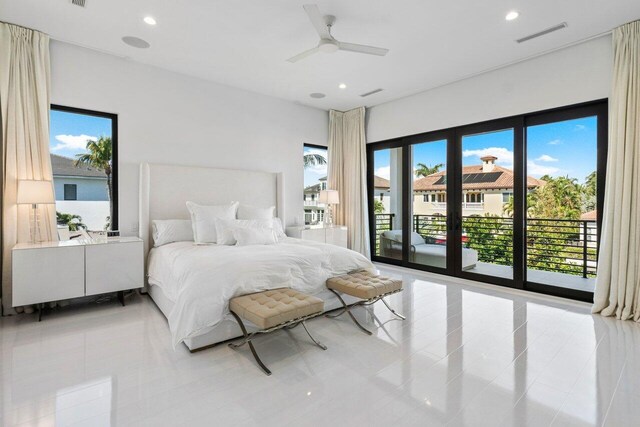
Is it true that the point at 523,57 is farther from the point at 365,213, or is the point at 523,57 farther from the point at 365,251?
the point at 365,251

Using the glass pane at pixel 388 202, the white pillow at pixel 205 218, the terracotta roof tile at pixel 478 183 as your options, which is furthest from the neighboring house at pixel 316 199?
the white pillow at pixel 205 218

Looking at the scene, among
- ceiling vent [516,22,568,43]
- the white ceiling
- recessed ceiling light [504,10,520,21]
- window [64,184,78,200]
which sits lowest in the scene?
window [64,184,78,200]

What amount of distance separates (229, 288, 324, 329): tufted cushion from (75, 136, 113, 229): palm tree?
268cm

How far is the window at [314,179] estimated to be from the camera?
616 centimetres

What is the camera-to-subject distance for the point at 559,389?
6.51 feet

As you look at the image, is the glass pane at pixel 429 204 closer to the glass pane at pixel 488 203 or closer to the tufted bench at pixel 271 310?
the glass pane at pixel 488 203

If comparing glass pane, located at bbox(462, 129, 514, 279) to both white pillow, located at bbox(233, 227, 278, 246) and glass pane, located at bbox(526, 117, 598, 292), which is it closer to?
glass pane, located at bbox(526, 117, 598, 292)

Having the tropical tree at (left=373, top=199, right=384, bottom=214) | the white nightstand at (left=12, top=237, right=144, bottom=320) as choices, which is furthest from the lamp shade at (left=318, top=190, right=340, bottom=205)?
the white nightstand at (left=12, top=237, right=144, bottom=320)

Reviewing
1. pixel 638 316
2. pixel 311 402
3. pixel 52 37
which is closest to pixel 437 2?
pixel 311 402

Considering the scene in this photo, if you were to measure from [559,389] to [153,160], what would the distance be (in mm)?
4736

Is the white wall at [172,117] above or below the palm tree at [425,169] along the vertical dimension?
above

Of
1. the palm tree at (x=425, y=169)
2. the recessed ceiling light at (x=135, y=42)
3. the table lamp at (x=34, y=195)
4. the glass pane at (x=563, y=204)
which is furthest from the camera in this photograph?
the palm tree at (x=425, y=169)

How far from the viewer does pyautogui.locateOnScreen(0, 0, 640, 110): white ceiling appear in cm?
295

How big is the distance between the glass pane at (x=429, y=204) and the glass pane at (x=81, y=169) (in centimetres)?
460
